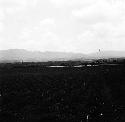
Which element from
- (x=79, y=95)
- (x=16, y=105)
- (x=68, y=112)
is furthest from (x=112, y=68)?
(x=16, y=105)

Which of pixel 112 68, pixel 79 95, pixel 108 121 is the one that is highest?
pixel 112 68

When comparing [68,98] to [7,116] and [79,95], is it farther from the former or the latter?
[7,116]

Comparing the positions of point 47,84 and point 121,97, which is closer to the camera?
point 121,97

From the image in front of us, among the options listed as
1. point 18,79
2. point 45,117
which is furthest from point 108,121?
point 18,79

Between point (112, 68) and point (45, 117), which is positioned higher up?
point (112, 68)

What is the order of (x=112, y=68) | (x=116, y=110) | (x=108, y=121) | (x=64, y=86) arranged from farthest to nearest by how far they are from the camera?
1. (x=112, y=68)
2. (x=64, y=86)
3. (x=116, y=110)
4. (x=108, y=121)

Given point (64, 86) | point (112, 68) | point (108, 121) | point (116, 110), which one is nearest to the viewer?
point (108, 121)
